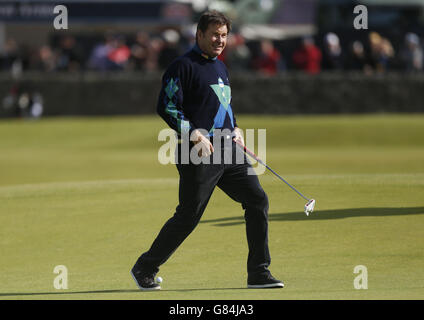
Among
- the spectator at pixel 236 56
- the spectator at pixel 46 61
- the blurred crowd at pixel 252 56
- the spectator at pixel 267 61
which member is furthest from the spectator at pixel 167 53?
the spectator at pixel 46 61

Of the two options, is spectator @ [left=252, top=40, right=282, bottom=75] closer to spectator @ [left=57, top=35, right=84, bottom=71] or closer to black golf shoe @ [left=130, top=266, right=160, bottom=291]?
spectator @ [left=57, top=35, right=84, bottom=71]

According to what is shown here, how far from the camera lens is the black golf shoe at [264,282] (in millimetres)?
7246

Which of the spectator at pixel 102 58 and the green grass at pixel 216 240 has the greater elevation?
the spectator at pixel 102 58

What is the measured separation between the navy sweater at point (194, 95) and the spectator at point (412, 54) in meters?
20.6

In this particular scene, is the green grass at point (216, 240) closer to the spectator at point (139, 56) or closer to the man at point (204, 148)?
the man at point (204, 148)

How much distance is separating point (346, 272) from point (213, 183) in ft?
4.40

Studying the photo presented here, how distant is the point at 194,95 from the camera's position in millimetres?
7164

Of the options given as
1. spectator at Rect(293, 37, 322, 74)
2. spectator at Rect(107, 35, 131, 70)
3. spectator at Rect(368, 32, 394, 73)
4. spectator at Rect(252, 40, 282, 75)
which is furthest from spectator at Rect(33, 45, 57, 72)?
spectator at Rect(368, 32, 394, 73)

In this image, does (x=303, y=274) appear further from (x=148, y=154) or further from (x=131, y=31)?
(x=131, y=31)

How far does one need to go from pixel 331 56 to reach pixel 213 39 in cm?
2081

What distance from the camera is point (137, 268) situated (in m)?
7.37

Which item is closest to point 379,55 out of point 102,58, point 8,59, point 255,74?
point 255,74

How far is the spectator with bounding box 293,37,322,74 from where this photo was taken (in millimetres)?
27438

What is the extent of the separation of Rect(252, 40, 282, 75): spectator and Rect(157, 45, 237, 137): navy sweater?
20.5 meters
